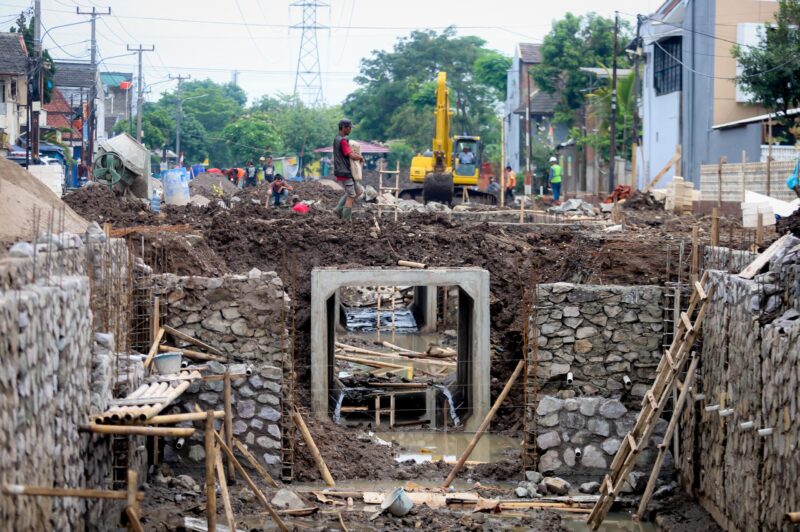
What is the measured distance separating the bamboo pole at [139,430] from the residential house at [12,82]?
35.8 meters

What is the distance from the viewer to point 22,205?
11.8 metres

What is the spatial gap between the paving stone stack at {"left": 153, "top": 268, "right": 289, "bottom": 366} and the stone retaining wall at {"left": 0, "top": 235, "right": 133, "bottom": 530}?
3732 millimetres

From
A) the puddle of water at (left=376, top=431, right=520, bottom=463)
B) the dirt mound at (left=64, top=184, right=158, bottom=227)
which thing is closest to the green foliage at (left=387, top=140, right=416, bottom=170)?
the dirt mound at (left=64, top=184, right=158, bottom=227)

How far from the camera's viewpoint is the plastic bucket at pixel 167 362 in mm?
13773

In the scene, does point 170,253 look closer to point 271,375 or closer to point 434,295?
point 271,375

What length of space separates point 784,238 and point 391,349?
1565cm

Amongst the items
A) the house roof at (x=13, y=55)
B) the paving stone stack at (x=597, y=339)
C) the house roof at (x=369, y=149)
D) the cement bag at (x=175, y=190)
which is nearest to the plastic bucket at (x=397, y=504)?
the paving stone stack at (x=597, y=339)

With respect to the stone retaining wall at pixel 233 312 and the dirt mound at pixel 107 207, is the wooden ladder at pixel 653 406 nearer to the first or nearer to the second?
the stone retaining wall at pixel 233 312

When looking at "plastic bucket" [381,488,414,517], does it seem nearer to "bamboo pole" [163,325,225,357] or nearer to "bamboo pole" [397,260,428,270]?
"bamboo pole" [163,325,225,357]

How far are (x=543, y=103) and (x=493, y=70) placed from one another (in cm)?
1193

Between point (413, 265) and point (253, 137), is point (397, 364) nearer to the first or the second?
point (413, 265)

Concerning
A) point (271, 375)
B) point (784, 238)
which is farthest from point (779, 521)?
point (271, 375)

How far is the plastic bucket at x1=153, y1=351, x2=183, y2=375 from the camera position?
1377 cm

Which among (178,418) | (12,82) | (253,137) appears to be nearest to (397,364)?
(178,418)
